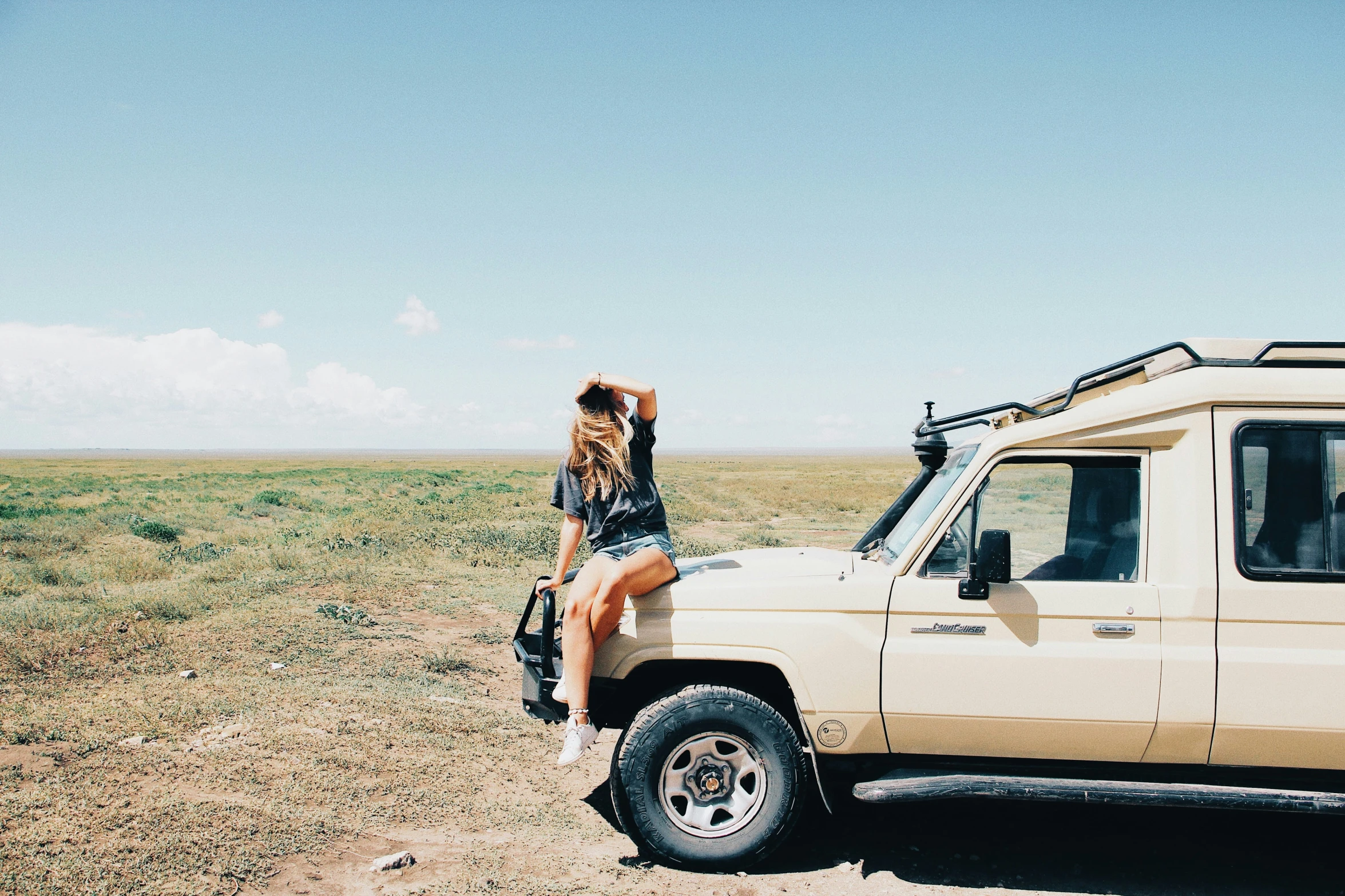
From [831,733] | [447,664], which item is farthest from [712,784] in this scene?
[447,664]

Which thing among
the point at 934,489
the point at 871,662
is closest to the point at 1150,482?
the point at 934,489

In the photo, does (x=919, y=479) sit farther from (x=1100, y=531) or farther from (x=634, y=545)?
(x=634, y=545)

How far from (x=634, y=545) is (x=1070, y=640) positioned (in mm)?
2012

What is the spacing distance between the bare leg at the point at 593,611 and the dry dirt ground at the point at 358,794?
2.95 ft

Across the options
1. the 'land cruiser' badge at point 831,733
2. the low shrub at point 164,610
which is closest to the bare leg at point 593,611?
the 'land cruiser' badge at point 831,733

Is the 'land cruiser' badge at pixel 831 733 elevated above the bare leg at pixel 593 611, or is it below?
below

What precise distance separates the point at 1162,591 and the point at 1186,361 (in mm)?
1014

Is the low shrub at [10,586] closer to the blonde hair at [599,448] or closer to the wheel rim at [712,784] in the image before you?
the blonde hair at [599,448]

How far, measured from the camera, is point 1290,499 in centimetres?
383

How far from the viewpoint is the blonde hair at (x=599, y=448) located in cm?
446

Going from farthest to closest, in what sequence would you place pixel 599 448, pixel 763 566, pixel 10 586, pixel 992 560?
pixel 10 586, pixel 763 566, pixel 599 448, pixel 992 560

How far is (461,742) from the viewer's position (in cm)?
588

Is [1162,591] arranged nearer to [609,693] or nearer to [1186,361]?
[1186,361]

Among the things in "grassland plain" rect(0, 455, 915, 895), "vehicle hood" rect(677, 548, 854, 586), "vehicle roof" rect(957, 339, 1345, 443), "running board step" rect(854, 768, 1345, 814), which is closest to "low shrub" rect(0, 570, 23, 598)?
"grassland plain" rect(0, 455, 915, 895)
